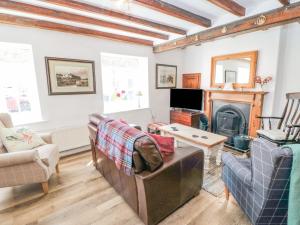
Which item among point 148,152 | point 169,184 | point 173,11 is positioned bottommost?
point 169,184

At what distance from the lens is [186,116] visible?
4195 mm

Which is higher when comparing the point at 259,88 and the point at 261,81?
the point at 261,81

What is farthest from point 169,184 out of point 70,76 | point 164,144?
point 70,76

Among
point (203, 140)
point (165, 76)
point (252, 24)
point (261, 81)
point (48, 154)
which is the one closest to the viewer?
point (48, 154)

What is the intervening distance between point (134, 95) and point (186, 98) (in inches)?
54.8

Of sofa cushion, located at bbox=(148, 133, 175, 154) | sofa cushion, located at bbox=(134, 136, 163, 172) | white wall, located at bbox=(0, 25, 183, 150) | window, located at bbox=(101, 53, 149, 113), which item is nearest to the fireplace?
window, located at bbox=(101, 53, 149, 113)

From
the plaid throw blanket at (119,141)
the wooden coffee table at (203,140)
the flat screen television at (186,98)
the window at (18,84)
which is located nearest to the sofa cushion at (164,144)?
the plaid throw blanket at (119,141)

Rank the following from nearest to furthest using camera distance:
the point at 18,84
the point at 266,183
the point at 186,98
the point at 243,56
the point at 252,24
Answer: the point at 266,183, the point at 252,24, the point at 18,84, the point at 243,56, the point at 186,98

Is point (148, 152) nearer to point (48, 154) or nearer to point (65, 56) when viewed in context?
point (48, 154)

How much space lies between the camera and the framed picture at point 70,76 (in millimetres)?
2924

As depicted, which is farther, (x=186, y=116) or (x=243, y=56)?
(x=186, y=116)

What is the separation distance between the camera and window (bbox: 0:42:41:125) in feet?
8.83

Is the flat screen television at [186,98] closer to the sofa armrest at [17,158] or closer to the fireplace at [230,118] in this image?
the fireplace at [230,118]

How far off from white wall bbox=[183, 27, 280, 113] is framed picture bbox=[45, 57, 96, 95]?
2.77m
